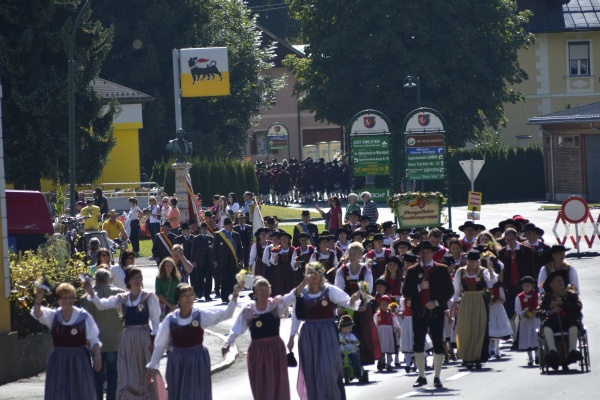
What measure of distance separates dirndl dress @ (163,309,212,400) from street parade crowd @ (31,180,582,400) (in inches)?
0.5

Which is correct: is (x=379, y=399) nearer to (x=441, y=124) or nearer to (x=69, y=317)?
(x=69, y=317)

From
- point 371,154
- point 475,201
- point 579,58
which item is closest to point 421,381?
point 371,154

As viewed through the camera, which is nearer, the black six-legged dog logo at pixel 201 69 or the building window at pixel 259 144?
the black six-legged dog logo at pixel 201 69

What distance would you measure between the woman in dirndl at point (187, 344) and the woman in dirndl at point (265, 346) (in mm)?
558

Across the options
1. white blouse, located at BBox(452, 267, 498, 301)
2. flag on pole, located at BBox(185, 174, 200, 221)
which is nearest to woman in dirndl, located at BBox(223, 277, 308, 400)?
white blouse, located at BBox(452, 267, 498, 301)

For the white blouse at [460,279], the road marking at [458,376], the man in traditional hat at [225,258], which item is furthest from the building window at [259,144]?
the road marking at [458,376]

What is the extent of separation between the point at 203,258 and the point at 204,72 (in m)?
26.6

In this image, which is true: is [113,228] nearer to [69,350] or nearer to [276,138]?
[69,350]

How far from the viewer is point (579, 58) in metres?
68.8

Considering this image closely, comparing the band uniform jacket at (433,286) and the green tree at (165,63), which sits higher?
the green tree at (165,63)

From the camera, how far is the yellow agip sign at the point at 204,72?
5278 cm

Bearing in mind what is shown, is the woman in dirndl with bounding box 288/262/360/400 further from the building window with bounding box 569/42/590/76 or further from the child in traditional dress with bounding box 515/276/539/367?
the building window with bounding box 569/42/590/76

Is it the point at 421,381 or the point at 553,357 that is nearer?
the point at 421,381

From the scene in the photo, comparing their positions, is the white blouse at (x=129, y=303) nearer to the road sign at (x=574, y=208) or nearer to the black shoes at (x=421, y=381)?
the black shoes at (x=421, y=381)
